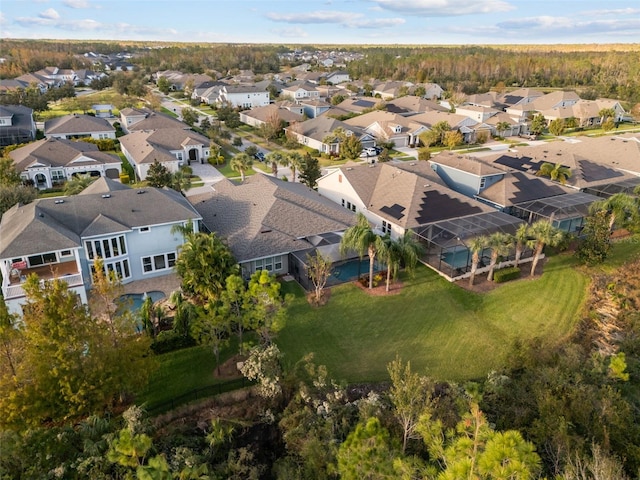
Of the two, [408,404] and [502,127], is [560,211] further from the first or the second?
[502,127]

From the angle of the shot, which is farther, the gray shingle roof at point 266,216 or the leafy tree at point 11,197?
the leafy tree at point 11,197

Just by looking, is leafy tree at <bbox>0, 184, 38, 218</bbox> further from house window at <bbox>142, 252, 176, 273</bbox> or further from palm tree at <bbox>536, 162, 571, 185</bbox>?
palm tree at <bbox>536, 162, 571, 185</bbox>

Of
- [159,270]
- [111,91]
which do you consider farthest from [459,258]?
[111,91]

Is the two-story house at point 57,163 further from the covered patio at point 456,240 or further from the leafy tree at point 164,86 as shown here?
the leafy tree at point 164,86

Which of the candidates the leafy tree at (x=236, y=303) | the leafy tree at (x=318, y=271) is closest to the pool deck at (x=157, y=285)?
the leafy tree at (x=236, y=303)

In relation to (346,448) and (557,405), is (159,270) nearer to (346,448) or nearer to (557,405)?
(346,448)

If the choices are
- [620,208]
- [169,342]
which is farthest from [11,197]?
[620,208]
